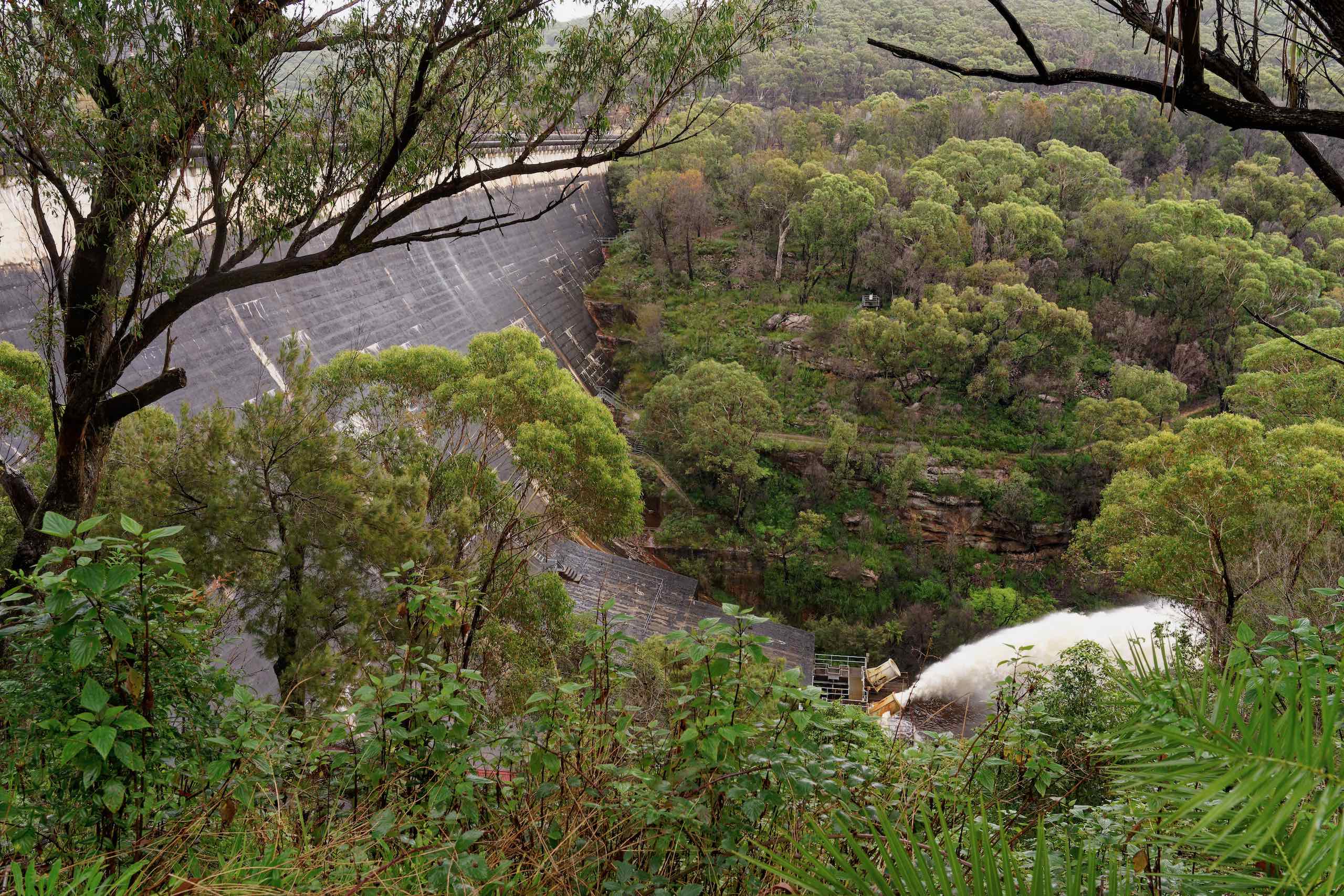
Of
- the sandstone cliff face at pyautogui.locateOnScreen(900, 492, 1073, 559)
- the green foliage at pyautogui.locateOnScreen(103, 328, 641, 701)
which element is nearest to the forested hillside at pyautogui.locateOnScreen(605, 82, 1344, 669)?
the sandstone cliff face at pyautogui.locateOnScreen(900, 492, 1073, 559)

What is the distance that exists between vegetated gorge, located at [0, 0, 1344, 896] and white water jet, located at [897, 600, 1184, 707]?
0.13 meters

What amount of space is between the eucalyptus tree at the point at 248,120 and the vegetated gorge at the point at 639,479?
3 cm

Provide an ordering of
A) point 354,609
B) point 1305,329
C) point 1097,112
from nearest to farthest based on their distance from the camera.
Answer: point 354,609
point 1305,329
point 1097,112

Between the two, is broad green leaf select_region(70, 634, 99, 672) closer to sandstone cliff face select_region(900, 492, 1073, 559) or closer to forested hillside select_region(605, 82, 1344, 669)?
forested hillside select_region(605, 82, 1344, 669)

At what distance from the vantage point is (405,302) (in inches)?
723

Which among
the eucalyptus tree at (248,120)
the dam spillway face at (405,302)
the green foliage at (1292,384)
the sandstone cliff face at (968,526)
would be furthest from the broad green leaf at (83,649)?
the sandstone cliff face at (968,526)

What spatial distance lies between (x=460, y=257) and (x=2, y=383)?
13907 millimetres

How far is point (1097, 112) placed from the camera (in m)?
31.8

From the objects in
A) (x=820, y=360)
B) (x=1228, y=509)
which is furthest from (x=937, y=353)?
(x=1228, y=509)

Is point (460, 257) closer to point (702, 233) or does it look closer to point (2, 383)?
point (702, 233)

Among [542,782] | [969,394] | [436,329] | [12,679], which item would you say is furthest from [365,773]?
[969,394]

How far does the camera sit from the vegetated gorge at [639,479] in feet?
6.21

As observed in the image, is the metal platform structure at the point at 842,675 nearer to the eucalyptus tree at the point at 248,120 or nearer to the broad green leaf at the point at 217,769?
the eucalyptus tree at the point at 248,120

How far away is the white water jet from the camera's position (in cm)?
1462
